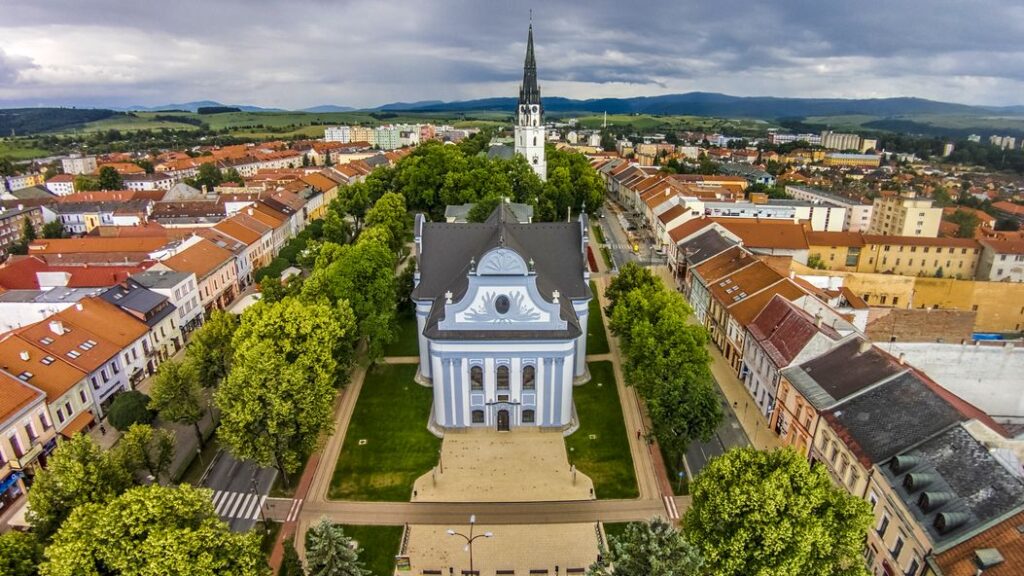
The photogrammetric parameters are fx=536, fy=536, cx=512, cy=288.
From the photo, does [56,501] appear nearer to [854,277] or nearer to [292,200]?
[854,277]

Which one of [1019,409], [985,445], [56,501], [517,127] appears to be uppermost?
[517,127]

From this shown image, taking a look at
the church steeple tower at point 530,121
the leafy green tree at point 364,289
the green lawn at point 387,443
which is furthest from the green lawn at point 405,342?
the church steeple tower at point 530,121

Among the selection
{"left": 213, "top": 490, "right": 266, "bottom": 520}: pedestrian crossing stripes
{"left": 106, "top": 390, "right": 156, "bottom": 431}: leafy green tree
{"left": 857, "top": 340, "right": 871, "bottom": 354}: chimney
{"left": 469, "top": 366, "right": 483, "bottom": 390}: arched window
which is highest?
{"left": 857, "top": 340, "right": 871, "bottom": 354}: chimney

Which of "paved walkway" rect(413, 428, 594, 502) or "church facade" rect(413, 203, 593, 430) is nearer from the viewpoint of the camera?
"paved walkway" rect(413, 428, 594, 502)

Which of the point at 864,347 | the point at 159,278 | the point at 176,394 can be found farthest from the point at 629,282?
the point at 159,278

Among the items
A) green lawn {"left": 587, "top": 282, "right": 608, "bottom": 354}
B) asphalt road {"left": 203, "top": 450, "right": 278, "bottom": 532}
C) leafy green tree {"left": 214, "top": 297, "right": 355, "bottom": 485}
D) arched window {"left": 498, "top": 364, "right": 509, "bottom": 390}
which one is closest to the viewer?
leafy green tree {"left": 214, "top": 297, "right": 355, "bottom": 485}

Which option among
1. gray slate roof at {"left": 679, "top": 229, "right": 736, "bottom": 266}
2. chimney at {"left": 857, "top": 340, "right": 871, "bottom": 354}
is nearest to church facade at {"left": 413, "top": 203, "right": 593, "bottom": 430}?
chimney at {"left": 857, "top": 340, "right": 871, "bottom": 354}

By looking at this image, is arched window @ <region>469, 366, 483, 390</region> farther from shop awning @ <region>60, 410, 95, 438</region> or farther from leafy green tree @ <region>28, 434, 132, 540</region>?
shop awning @ <region>60, 410, 95, 438</region>

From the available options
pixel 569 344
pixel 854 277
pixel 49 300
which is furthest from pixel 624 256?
pixel 49 300
